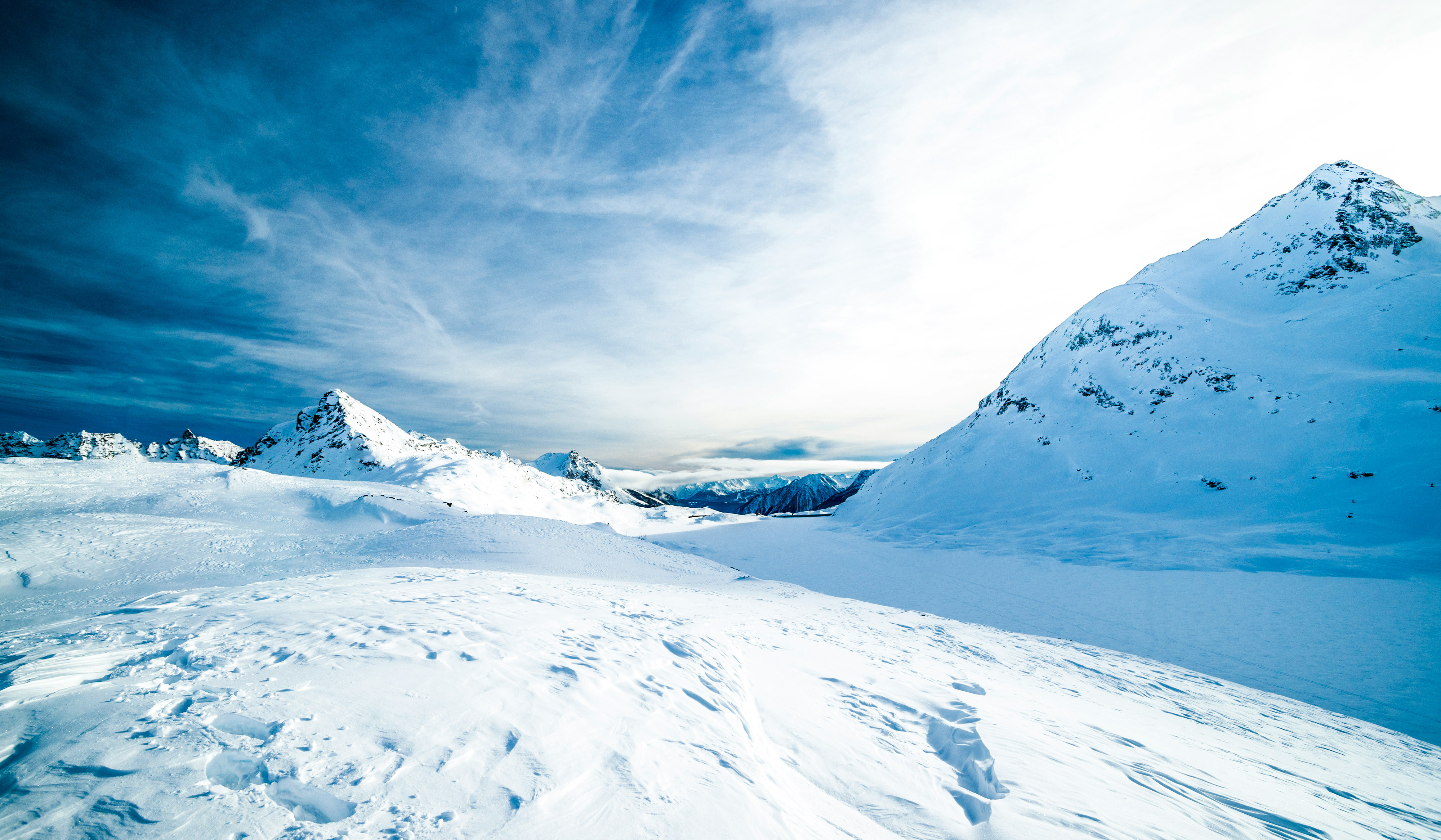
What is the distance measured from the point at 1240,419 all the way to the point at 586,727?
4066 cm

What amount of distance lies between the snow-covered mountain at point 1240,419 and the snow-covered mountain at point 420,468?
24149mm

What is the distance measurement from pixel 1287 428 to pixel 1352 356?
684 centimetres

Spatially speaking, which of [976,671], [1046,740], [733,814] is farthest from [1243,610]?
[733,814]

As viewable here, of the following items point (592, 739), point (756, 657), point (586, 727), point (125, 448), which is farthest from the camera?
point (125, 448)

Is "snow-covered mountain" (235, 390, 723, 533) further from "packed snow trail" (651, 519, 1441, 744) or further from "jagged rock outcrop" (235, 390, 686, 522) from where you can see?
"packed snow trail" (651, 519, 1441, 744)

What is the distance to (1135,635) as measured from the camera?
39.0 feet

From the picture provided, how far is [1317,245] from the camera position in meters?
34.6

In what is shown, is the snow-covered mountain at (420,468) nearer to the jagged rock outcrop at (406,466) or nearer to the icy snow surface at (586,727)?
the jagged rock outcrop at (406,466)

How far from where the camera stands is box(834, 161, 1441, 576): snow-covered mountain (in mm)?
20547

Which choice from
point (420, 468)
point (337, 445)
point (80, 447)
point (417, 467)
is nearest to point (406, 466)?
point (417, 467)

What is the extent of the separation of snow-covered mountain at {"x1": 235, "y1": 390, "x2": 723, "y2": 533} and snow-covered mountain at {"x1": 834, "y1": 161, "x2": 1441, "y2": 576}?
2415cm

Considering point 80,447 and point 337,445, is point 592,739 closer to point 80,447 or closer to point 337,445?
point 337,445

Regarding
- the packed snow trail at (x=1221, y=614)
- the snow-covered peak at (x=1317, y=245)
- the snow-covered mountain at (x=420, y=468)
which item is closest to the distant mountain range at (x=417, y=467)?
the snow-covered mountain at (x=420, y=468)

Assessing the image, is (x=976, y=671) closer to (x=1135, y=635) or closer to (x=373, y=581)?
(x=1135, y=635)
